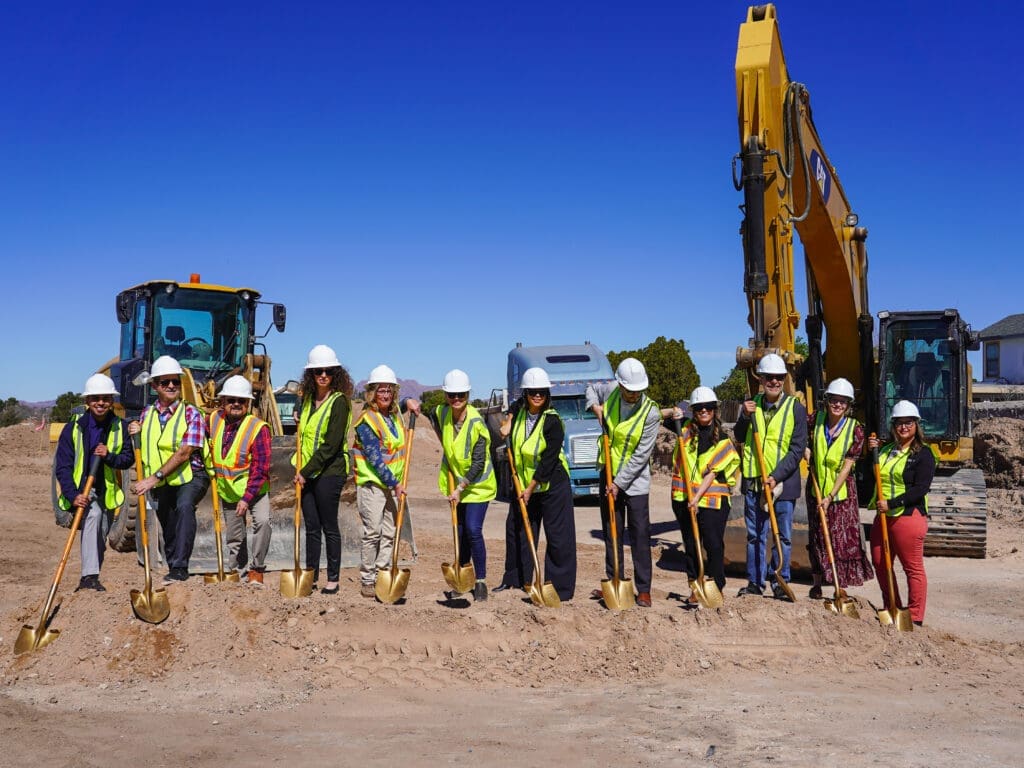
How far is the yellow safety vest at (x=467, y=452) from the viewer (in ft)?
26.0

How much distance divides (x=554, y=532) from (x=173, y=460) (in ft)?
9.78

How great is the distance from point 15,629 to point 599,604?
432 centimetres

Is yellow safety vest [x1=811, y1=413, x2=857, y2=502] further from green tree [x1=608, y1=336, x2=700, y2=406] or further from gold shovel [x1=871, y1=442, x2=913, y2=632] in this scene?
green tree [x1=608, y1=336, x2=700, y2=406]

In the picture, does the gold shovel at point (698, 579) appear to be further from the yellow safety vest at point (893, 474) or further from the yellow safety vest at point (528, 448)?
the yellow safety vest at point (893, 474)

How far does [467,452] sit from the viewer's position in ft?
26.0

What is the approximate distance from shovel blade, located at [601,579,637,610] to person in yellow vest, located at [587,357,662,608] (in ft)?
0.45

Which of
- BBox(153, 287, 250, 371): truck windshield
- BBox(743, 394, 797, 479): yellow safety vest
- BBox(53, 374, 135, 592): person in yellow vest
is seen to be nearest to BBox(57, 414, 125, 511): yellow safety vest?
BBox(53, 374, 135, 592): person in yellow vest

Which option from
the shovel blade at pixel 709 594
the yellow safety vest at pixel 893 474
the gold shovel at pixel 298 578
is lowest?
the shovel blade at pixel 709 594

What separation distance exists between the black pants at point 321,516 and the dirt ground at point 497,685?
0.37m

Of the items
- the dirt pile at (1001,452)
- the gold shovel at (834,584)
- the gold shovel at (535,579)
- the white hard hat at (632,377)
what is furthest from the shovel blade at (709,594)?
the dirt pile at (1001,452)

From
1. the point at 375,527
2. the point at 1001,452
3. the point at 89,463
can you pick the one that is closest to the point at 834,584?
the point at 375,527

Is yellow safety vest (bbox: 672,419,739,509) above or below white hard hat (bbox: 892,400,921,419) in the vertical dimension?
below

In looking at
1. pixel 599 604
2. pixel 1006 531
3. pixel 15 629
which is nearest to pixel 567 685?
pixel 599 604

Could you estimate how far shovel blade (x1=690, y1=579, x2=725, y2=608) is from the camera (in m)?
7.79
